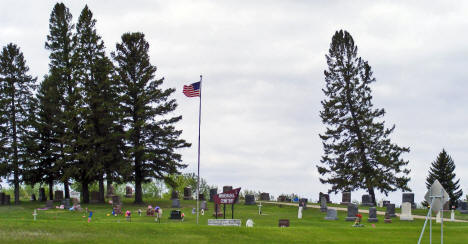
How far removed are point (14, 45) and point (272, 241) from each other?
147 ft

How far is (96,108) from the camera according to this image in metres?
55.0

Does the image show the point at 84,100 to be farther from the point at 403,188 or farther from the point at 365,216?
the point at 403,188

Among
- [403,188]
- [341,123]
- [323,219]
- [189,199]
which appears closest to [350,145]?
[341,123]

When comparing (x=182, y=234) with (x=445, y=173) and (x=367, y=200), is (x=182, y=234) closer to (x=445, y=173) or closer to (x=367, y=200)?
(x=367, y=200)

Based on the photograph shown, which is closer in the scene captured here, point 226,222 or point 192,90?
point 226,222

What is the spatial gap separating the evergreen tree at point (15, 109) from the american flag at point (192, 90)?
27900 mm

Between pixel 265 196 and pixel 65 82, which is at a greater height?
pixel 65 82

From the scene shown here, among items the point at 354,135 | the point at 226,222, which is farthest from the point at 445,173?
the point at 226,222

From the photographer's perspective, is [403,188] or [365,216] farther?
[403,188]

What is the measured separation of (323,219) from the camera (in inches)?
1478

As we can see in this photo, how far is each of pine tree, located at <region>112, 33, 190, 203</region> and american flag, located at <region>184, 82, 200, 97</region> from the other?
763 inches

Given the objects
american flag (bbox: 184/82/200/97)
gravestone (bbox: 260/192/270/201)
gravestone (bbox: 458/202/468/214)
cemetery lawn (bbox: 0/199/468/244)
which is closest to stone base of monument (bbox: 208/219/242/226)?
cemetery lawn (bbox: 0/199/468/244)

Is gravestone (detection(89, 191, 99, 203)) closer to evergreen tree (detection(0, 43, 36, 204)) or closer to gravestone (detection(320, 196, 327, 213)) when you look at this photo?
evergreen tree (detection(0, 43, 36, 204))

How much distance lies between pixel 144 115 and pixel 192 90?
20.9 metres
